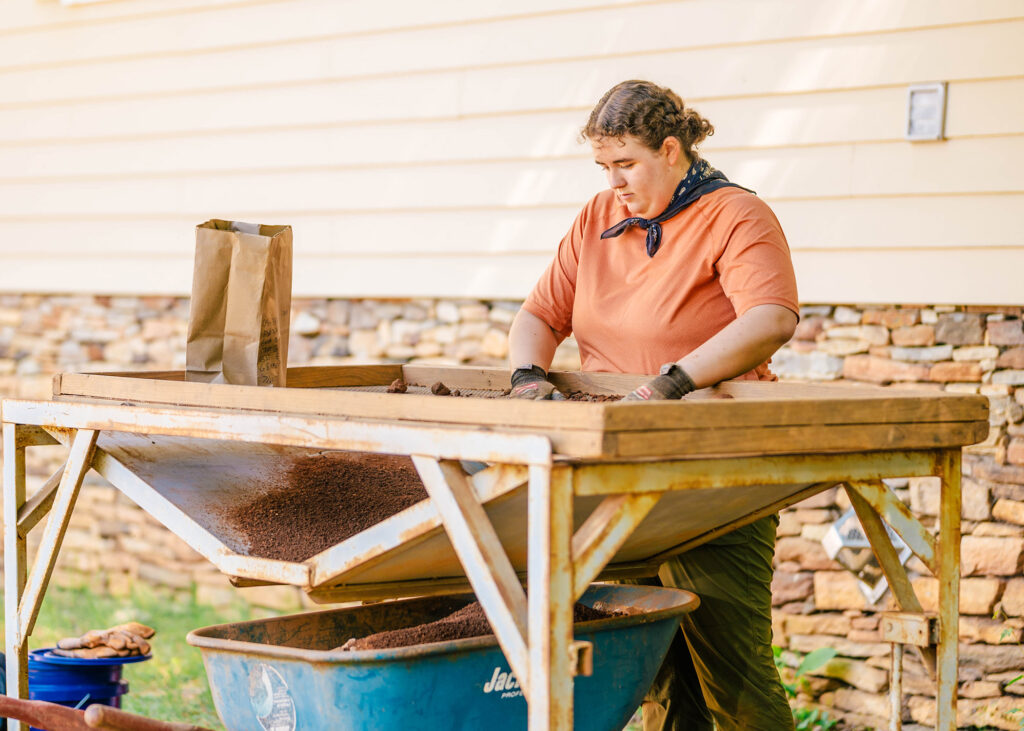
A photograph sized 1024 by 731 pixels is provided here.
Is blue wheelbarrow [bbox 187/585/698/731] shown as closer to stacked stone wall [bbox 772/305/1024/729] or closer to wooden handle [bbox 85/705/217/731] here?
wooden handle [bbox 85/705/217/731]

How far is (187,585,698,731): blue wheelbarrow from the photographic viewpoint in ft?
7.48

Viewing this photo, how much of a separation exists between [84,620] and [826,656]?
3.51m

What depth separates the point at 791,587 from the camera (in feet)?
14.4

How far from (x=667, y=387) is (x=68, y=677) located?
78.8 inches

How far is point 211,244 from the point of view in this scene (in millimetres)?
2771

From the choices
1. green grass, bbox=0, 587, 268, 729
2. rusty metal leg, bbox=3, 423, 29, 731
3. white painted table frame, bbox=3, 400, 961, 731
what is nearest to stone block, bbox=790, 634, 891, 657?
white painted table frame, bbox=3, 400, 961, 731

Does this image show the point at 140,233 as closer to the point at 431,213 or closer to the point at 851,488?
the point at 431,213

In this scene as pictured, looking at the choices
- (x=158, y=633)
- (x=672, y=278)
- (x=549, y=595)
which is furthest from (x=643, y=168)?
(x=158, y=633)

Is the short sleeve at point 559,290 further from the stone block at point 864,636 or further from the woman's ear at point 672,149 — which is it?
the stone block at point 864,636

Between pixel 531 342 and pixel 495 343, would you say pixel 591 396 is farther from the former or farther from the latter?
pixel 495 343

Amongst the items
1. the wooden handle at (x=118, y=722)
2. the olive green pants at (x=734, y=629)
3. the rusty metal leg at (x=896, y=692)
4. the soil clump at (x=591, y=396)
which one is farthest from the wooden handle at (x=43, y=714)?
the rusty metal leg at (x=896, y=692)

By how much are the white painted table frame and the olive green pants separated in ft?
0.42

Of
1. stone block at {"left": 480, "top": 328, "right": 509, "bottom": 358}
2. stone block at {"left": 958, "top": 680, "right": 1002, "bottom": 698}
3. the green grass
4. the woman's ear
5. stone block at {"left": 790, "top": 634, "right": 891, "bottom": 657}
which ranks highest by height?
the woman's ear

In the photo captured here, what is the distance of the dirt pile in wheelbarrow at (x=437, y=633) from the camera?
2545 mm
